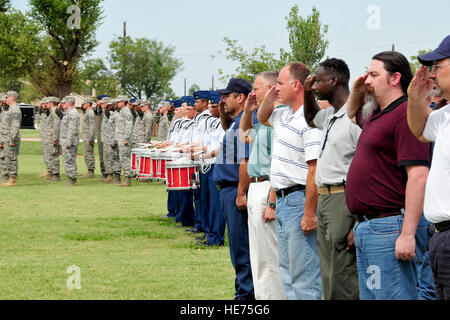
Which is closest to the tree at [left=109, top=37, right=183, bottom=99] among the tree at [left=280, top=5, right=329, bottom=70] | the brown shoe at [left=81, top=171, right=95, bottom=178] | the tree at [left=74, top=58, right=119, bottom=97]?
the tree at [left=74, top=58, right=119, bottom=97]

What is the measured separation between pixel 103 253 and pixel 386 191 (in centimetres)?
611

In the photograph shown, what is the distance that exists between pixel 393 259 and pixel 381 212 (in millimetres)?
283

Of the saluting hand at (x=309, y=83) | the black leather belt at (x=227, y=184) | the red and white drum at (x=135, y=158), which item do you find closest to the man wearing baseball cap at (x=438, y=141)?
the saluting hand at (x=309, y=83)

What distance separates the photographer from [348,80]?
195 inches

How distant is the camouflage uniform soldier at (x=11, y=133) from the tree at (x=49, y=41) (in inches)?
802

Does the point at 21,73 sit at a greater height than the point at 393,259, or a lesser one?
greater

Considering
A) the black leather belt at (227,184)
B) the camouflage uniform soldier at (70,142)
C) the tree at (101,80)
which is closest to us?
the black leather belt at (227,184)

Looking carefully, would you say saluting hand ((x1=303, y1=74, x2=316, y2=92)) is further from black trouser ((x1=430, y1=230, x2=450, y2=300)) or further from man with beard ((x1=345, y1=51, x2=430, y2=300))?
black trouser ((x1=430, y1=230, x2=450, y2=300))

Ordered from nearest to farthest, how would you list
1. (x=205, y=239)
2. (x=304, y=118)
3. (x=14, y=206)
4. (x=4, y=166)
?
(x=304, y=118) < (x=205, y=239) < (x=14, y=206) < (x=4, y=166)

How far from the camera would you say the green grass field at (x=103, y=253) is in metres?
7.19

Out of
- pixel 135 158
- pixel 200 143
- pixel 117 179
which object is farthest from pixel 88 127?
pixel 200 143

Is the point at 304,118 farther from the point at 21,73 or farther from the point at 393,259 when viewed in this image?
the point at 21,73

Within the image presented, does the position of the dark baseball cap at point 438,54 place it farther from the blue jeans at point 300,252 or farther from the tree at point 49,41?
the tree at point 49,41

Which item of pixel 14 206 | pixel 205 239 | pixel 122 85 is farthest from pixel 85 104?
pixel 122 85
